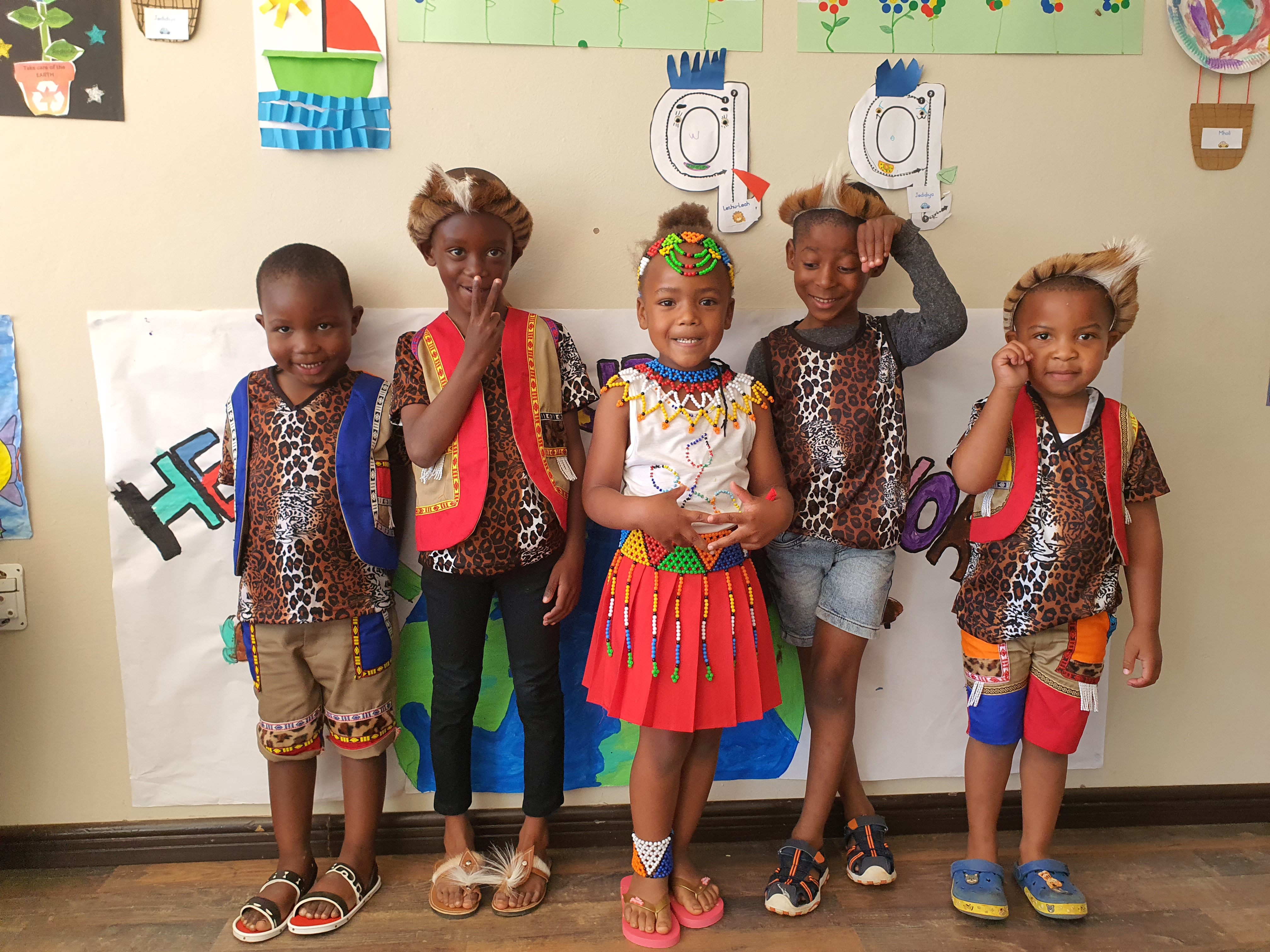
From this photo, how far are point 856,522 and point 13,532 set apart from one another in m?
1.79

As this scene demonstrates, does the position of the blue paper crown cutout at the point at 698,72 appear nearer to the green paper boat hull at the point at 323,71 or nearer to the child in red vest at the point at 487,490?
the child in red vest at the point at 487,490

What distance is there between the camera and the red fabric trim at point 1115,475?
1417mm

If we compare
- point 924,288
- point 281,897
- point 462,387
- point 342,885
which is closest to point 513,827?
point 342,885

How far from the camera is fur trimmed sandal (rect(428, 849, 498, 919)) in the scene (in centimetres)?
150

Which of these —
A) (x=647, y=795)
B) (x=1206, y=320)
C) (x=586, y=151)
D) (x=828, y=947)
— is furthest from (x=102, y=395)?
(x=1206, y=320)

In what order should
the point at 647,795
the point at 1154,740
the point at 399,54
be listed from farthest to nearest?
the point at 1154,740 < the point at 399,54 < the point at 647,795

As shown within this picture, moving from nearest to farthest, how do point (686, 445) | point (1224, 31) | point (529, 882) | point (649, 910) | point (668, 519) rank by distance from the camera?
point (668, 519)
point (686, 445)
point (649, 910)
point (529, 882)
point (1224, 31)

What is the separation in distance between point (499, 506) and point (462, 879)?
2.60 ft

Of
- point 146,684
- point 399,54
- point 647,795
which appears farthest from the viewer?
point 146,684

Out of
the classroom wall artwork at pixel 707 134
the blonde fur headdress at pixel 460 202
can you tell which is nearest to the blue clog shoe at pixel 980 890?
the classroom wall artwork at pixel 707 134

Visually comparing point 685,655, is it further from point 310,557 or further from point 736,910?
point 310,557

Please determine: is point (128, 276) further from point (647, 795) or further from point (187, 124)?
point (647, 795)

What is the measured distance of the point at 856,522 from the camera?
4.82ft

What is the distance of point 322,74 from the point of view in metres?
1.53
